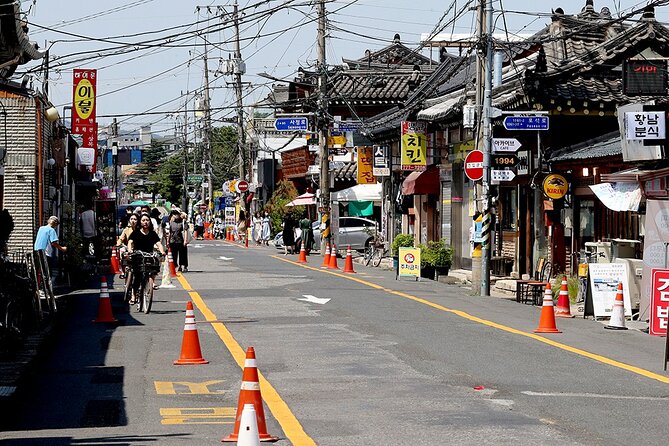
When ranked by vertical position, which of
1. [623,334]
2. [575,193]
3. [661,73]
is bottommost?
[623,334]

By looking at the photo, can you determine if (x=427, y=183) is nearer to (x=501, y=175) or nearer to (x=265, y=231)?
(x=501, y=175)

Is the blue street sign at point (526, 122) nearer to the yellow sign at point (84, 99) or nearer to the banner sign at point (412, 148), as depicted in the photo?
the banner sign at point (412, 148)

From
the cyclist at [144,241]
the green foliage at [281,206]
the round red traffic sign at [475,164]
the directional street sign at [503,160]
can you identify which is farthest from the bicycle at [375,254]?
the green foliage at [281,206]

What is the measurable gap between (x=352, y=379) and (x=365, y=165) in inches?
1750

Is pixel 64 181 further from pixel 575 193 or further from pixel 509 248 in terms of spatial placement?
pixel 575 193

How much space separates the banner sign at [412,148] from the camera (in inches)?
1758

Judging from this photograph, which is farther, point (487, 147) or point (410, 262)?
point (410, 262)

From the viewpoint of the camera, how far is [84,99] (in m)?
45.8

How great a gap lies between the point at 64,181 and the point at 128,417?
101 ft

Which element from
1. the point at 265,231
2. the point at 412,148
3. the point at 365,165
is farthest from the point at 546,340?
the point at 265,231

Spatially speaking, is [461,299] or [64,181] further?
[64,181]

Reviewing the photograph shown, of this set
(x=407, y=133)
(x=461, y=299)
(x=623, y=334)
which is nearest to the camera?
(x=623, y=334)

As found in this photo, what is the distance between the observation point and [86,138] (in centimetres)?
4947

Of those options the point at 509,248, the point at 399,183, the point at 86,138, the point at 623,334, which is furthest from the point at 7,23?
the point at 399,183
